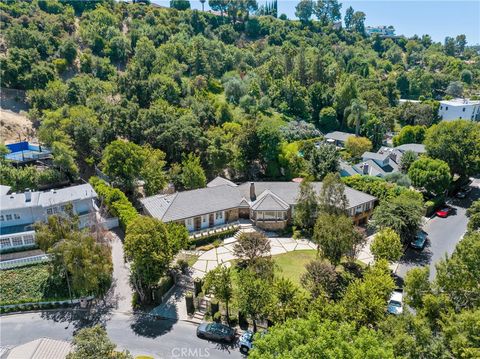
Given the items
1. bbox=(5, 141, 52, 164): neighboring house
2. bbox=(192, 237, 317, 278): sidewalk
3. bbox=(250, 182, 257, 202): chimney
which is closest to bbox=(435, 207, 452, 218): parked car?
bbox=(192, 237, 317, 278): sidewalk

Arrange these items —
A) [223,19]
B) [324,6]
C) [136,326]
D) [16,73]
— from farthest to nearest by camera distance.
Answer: [324,6] → [223,19] → [16,73] → [136,326]

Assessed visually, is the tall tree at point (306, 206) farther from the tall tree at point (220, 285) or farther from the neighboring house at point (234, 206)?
the tall tree at point (220, 285)

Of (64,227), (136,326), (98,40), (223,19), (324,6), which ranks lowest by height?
(136,326)

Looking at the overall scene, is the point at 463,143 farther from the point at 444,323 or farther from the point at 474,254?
the point at 444,323

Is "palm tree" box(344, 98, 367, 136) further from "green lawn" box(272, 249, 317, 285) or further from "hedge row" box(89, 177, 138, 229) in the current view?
"hedge row" box(89, 177, 138, 229)

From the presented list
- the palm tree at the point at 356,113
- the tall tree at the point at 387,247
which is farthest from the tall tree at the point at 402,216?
the palm tree at the point at 356,113

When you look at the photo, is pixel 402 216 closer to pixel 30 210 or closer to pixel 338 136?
pixel 30 210

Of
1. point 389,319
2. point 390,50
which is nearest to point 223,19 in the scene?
point 390,50
